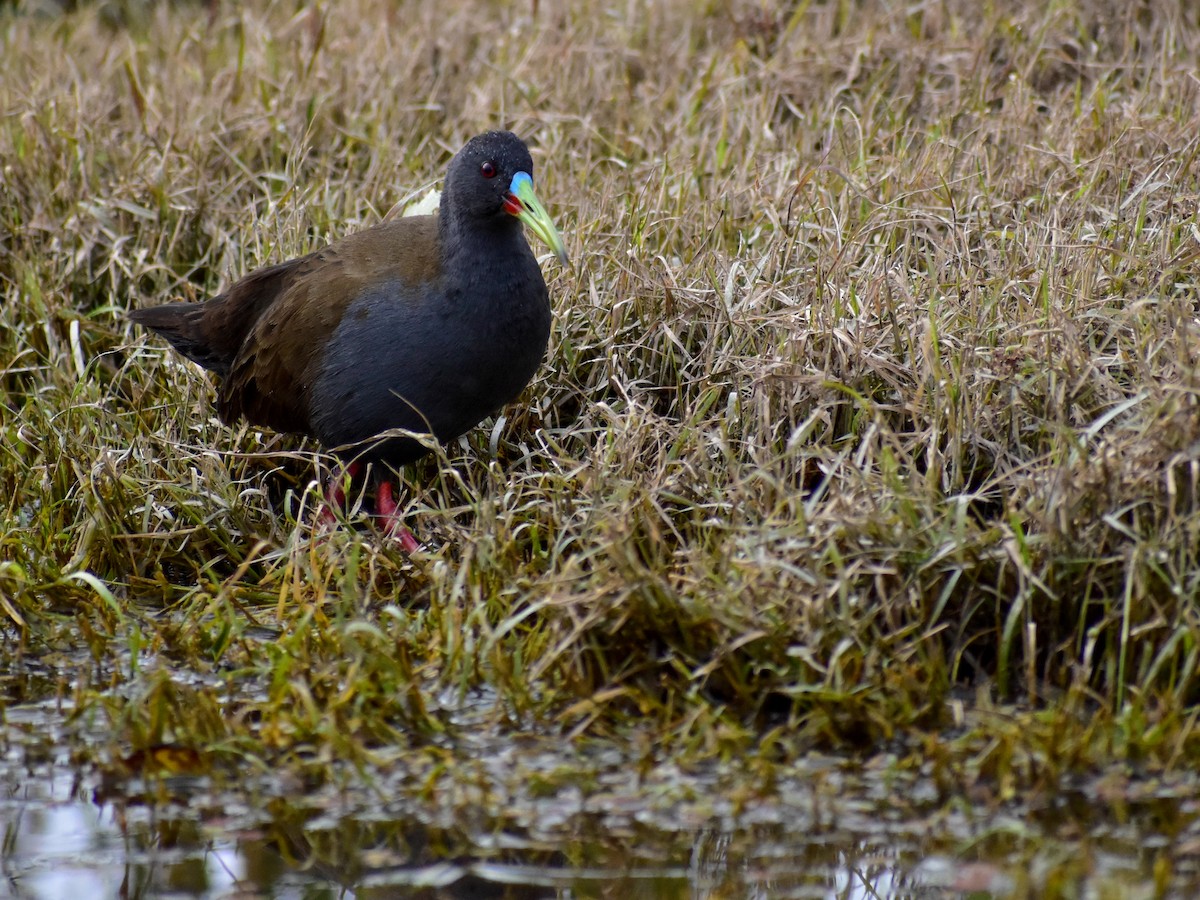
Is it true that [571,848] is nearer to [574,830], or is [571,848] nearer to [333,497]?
[574,830]

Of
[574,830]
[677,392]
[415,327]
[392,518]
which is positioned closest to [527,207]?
[415,327]

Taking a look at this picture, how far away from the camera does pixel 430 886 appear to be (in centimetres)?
271

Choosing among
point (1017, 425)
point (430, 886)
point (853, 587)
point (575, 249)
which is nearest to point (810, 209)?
point (575, 249)

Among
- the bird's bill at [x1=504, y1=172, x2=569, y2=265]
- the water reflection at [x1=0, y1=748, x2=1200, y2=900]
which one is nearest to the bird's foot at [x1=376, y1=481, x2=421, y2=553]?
the bird's bill at [x1=504, y1=172, x2=569, y2=265]

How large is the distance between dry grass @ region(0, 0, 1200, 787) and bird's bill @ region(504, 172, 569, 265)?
48 cm

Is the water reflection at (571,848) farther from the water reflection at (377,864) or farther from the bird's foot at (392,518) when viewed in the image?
the bird's foot at (392,518)

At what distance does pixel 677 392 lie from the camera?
4148mm

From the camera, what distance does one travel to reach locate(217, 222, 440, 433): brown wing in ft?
13.4

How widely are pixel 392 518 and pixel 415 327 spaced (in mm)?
470

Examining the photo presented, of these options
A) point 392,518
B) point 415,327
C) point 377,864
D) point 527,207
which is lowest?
point 377,864

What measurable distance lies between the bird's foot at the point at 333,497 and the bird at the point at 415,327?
0.07 ft

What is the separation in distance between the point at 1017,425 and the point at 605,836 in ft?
4.71

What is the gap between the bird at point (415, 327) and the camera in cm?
391

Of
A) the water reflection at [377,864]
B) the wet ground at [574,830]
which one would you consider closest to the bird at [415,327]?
the wet ground at [574,830]
